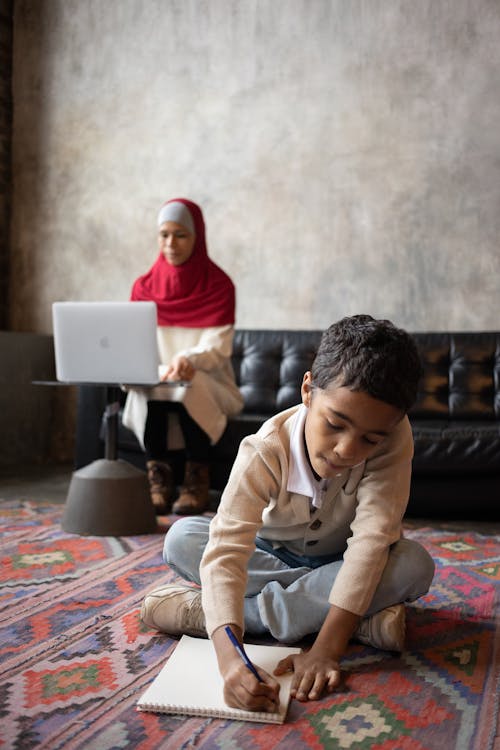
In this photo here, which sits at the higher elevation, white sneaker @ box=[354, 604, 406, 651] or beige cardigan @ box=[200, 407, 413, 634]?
beige cardigan @ box=[200, 407, 413, 634]

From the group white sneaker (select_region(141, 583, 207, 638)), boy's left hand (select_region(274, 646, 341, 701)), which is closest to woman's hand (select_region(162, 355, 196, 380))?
white sneaker (select_region(141, 583, 207, 638))

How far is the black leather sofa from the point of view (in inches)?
109

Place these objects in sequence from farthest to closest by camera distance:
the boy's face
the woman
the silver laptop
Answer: the woman, the silver laptop, the boy's face

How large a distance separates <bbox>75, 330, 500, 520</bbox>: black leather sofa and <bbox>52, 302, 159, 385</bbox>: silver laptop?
642 mm

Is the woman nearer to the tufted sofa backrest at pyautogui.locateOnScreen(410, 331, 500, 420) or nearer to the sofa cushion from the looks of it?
the sofa cushion

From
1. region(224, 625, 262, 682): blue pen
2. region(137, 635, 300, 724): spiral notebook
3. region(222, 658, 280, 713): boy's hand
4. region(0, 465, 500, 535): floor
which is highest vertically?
region(224, 625, 262, 682): blue pen

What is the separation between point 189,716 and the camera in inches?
44.7

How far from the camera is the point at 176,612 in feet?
4.78

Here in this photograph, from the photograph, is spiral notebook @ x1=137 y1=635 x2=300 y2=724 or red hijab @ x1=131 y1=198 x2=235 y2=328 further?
red hijab @ x1=131 y1=198 x2=235 y2=328

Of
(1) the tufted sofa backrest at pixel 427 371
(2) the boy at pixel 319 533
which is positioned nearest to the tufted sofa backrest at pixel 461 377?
(1) the tufted sofa backrest at pixel 427 371

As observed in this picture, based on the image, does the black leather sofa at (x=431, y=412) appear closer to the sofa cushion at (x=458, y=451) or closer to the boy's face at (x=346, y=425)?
the sofa cushion at (x=458, y=451)

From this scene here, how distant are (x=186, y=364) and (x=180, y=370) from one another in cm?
4

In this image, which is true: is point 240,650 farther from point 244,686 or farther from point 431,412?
point 431,412

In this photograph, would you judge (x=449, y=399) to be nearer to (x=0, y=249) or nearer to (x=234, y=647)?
(x=234, y=647)
